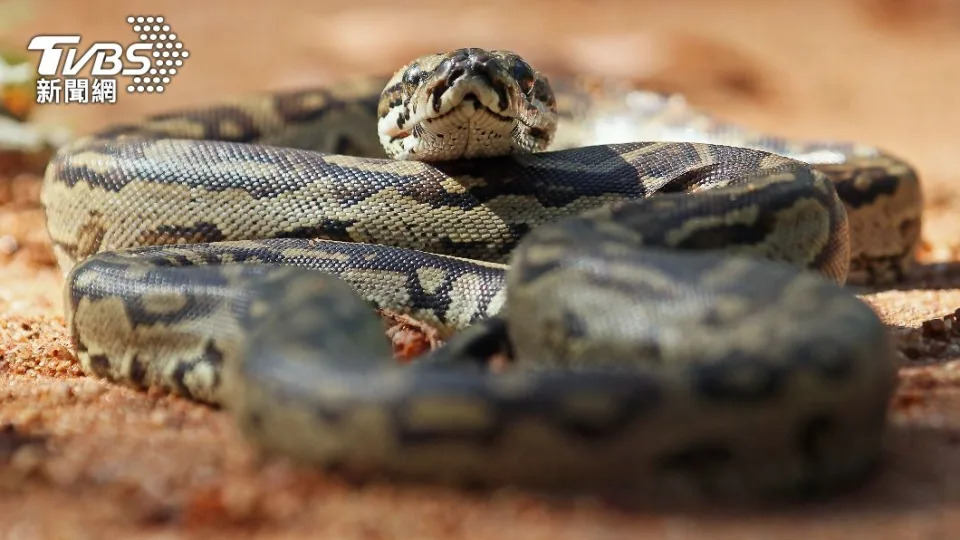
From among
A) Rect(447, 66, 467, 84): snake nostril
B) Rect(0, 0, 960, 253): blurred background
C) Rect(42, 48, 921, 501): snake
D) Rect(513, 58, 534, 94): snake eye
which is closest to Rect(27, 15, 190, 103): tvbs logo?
Rect(0, 0, 960, 253): blurred background

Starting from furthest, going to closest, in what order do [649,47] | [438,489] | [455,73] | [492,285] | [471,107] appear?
[649,47] < [471,107] < [455,73] < [492,285] < [438,489]

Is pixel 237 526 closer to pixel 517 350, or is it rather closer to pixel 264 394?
pixel 264 394

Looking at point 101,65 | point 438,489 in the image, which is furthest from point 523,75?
point 101,65

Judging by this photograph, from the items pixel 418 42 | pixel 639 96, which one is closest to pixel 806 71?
pixel 418 42

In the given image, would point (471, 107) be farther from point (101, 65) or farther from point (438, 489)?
point (101, 65)

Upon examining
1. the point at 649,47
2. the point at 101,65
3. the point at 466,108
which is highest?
the point at 649,47

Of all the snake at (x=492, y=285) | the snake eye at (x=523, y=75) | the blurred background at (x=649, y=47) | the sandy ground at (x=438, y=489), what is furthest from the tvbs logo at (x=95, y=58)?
the snake eye at (x=523, y=75)
